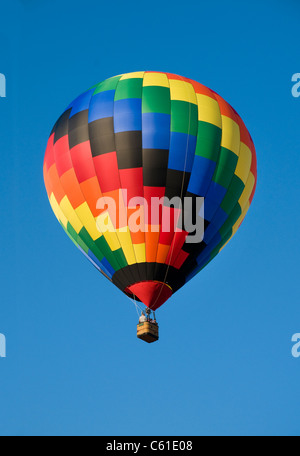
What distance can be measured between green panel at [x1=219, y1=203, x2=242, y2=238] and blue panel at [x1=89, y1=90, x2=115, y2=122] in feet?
10.8

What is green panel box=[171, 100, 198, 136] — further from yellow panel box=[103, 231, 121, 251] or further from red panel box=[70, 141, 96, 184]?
yellow panel box=[103, 231, 121, 251]

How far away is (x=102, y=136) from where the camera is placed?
22.0m

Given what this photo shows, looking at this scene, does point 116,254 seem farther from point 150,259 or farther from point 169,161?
point 169,161

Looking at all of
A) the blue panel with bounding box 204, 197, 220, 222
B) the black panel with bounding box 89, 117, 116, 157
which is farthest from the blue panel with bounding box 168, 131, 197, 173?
the black panel with bounding box 89, 117, 116, 157

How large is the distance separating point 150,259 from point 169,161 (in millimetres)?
2032

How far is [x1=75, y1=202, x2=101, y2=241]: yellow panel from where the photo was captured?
21969mm

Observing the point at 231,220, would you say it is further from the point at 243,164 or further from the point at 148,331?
the point at 148,331

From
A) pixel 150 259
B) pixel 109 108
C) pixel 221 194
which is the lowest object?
pixel 150 259

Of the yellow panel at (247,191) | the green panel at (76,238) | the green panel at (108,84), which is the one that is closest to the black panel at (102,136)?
the green panel at (108,84)

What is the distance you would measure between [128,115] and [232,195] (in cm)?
277

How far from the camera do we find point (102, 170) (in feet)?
71.6

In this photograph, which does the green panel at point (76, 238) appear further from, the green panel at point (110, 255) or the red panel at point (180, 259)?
the red panel at point (180, 259)

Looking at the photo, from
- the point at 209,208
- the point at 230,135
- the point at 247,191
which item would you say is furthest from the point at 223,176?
the point at 247,191

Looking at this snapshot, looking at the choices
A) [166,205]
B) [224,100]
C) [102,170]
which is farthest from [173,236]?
[224,100]
